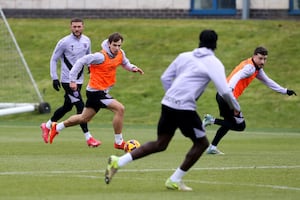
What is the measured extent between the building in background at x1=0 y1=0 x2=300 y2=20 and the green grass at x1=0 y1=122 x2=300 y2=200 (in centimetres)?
1661

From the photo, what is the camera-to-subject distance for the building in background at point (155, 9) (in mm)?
38125

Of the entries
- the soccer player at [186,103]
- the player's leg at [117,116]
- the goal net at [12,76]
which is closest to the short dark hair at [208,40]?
the soccer player at [186,103]

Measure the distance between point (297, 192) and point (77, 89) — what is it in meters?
7.67

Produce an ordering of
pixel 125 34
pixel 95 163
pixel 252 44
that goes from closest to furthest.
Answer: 1. pixel 95 163
2. pixel 252 44
3. pixel 125 34

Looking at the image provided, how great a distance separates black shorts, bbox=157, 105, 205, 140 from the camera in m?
12.9

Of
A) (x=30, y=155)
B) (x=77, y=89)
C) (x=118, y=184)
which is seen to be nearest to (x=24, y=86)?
(x=77, y=89)

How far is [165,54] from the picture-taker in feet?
114

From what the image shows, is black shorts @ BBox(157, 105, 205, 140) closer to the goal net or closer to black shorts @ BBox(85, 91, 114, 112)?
black shorts @ BBox(85, 91, 114, 112)

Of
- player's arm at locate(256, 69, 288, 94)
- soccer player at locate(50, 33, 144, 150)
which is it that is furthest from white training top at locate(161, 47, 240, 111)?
player's arm at locate(256, 69, 288, 94)

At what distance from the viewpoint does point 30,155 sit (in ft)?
57.9

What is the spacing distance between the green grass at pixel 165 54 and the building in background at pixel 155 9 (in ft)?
2.64

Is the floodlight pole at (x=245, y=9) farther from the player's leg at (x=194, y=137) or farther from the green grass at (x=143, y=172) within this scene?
the player's leg at (x=194, y=137)

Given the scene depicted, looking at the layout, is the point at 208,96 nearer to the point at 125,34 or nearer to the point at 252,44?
the point at 252,44

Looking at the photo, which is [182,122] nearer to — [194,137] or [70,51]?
[194,137]
